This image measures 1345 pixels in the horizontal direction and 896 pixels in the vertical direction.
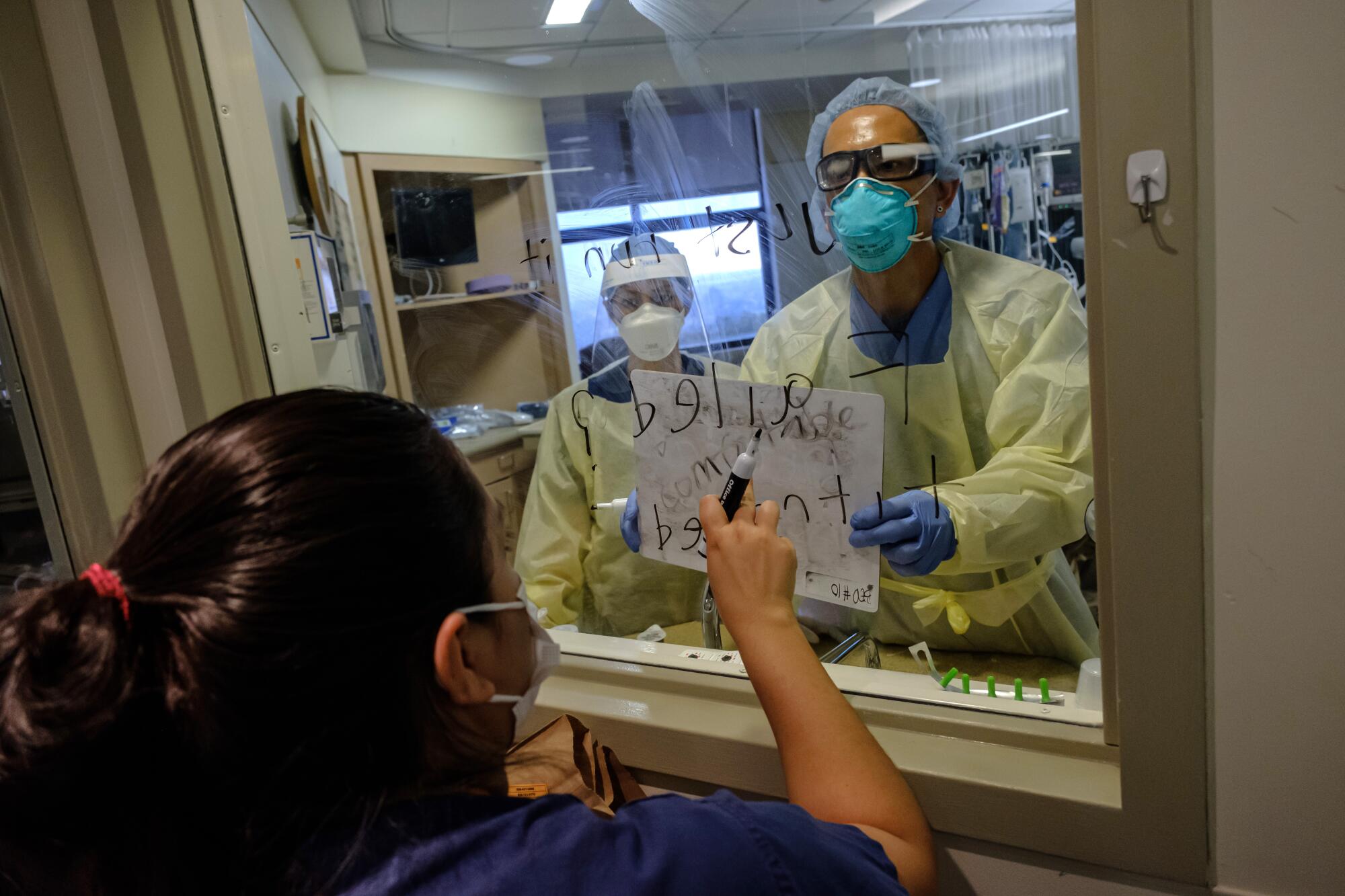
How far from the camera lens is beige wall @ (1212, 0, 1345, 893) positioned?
1.81ft

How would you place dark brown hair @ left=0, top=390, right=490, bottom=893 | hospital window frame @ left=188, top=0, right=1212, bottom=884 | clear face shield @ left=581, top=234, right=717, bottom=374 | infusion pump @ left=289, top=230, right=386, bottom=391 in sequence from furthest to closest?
infusion pump @ left=289, top=230, right=386, bottom=391 < clear face shield @ left=581, top=234, right=717, bottom=374 < hospital window frame @ left=188, top=0, right=1212, bottom=884 < dark brown hair @ left=0, top=390, right=490, bottom=893

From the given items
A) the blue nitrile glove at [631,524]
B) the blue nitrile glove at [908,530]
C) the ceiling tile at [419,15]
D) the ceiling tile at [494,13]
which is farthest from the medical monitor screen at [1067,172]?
the ceiling tile at [419,15]

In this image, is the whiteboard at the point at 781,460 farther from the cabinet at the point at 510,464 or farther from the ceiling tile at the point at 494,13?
the ceiling tile at the point at 494,13

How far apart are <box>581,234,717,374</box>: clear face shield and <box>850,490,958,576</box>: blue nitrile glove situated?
0.31 m

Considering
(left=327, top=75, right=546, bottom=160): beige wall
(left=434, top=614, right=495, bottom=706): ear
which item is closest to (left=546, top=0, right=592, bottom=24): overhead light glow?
(left=327, top=75, right=546, bottom=160): beige wall

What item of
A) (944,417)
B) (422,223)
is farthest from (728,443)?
(422,223)

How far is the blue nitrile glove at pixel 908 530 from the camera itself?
0.85 meters

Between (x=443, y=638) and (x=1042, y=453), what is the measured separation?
0.67 meters

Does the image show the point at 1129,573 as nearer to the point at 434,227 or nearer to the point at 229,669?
the point at 229,669

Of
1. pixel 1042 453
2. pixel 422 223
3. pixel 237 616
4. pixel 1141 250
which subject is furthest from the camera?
pixel 422 223

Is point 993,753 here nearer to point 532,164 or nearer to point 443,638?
point 443,638

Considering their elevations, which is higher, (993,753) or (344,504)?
(344,504)

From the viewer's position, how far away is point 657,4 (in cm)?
104

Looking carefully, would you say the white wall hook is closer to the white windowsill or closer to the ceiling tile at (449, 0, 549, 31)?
the white windowsill
